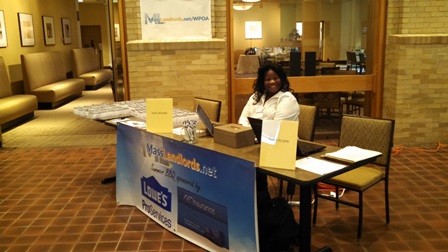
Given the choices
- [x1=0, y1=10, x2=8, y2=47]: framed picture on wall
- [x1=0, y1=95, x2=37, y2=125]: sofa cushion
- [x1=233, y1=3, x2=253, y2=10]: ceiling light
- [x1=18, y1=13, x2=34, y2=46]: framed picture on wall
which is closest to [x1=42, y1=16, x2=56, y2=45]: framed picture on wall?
[x1=18, y1=13, x2=34, y2=46]: framed picture on wall

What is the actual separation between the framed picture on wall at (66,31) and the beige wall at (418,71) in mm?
9461

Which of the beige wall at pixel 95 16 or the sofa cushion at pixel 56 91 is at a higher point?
the beige wall at pixel 95 16

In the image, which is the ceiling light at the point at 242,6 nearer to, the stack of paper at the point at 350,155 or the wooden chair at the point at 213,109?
the wooden chair at the point at 213,109

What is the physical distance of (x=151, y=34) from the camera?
5770 millimetres

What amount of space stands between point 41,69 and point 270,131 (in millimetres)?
8501

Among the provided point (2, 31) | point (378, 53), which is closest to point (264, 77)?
point (378, 53)

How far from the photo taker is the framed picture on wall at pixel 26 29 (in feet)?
30.6

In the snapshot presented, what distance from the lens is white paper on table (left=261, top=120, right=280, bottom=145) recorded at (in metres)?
2.59

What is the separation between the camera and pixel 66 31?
12.5 metres

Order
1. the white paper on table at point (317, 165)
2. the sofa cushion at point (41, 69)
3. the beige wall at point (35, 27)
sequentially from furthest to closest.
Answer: the sofa cushion at point (41, 69) → the beige wall at point (35, 27) → the white paper on table at point (317, 165)

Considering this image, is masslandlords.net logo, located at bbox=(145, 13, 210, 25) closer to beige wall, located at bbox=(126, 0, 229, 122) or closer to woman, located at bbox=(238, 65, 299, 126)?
beige wall, located at bbox=(126, 0, 229, 122)

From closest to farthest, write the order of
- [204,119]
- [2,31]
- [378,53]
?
1. [204,119]
2. [378,53]
3. [2,31]

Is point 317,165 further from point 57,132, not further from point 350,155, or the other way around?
point 57,132

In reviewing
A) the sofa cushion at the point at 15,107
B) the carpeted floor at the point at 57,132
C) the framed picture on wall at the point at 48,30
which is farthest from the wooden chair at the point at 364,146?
the framed picture on wall at the point at 48,30
